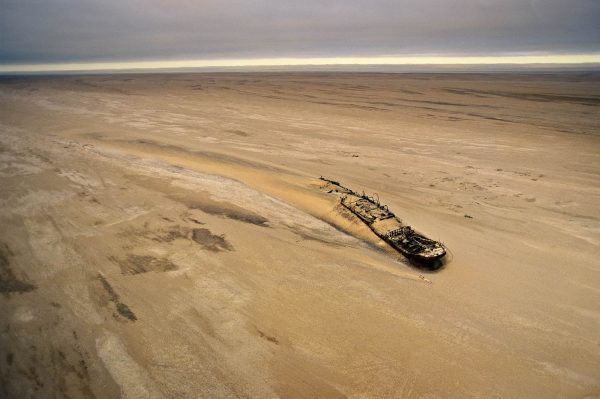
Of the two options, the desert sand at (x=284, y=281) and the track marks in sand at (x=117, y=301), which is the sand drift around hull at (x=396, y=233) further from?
the track marks in sand at (x=117, y=301)

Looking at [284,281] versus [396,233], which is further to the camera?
[396,233]

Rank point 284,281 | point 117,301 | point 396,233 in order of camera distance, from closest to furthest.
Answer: point 117,301 → point 284,281 → point 396,233

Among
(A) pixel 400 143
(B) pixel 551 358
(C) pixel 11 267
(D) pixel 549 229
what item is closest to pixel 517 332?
(B) pixel 551 358

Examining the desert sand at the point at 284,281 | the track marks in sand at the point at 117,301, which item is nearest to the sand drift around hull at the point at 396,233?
the desert sand at the point at 284,281

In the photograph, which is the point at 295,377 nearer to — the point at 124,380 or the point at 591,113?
the point at 124,380

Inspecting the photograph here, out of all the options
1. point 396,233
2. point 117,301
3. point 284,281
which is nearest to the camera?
point 117,301

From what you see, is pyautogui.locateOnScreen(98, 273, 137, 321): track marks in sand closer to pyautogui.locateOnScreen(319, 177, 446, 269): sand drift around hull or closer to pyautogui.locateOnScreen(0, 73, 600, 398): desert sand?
pyautogui.locateOnScreen(0, 73, 600, 398): desert sand

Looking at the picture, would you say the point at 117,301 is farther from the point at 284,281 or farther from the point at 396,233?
the point at 396,233

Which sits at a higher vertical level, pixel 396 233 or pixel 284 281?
pixel 396 233

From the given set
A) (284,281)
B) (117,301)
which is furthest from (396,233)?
(117,301)
